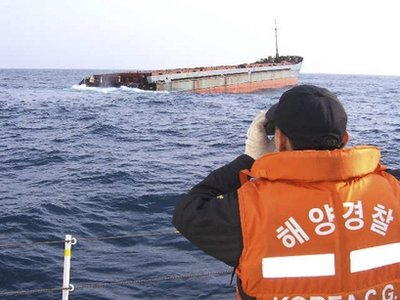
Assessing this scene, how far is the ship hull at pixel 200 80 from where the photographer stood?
52969 millimetres

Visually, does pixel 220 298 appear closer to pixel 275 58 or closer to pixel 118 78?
pixel 118 78

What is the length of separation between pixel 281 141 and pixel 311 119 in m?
0.20

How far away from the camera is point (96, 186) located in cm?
1389

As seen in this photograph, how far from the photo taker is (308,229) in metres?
2.01

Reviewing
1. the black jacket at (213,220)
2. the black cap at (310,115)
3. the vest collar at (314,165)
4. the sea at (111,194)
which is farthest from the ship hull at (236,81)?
the vest collar at (314,165)

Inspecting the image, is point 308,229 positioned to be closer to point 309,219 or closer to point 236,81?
point 309,219

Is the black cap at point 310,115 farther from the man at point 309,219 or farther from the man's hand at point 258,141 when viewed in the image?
the man's hand at point 258,141

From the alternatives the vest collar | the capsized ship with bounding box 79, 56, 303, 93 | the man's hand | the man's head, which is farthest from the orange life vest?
the capsized ship with bounding box 79, 56, 303, 93

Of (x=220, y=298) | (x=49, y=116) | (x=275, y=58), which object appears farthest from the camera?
(x=275, y=58)

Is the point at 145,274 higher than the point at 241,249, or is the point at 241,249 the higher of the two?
the point at 241,249

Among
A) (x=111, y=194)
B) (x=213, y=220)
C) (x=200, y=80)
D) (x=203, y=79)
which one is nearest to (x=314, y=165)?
(x=213, y=220)

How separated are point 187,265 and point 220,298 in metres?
1.35

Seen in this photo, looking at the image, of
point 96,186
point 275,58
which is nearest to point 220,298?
point 96,186

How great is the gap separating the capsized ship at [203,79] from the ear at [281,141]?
166 feet
